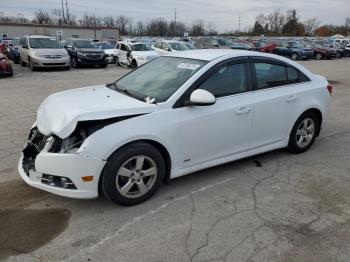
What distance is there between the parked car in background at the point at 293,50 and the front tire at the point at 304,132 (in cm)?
2516

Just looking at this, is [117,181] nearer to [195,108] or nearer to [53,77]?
[195,108]

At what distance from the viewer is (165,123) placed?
3.79 metres

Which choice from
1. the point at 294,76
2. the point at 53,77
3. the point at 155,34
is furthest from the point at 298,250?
the point at 155,34

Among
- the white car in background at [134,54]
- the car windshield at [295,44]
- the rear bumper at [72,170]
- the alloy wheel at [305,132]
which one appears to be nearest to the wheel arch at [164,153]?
the rear bumper at [72,170]

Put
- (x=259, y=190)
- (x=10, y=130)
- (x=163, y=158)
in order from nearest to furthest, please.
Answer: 1. (x=163, y=158)
2. (x=259, y=190)
3. (x=10, y=130)

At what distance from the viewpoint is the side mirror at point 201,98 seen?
383 cm

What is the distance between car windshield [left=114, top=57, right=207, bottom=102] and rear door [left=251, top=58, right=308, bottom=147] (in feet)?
2.96

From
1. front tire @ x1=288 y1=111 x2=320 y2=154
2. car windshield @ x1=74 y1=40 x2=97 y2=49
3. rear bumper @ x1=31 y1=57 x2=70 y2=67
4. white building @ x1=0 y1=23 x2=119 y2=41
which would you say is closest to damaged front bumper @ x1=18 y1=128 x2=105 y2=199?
front tire @ x1=288 y1=111 x2=320 y2=154

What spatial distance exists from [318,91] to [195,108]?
2403 mm

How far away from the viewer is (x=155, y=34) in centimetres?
9081

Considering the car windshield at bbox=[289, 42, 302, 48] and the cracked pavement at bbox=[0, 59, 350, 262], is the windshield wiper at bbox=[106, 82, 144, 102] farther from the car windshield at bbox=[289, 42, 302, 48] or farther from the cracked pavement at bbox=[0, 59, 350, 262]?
the car windshield at bbox=[289, 42, 302, 48]

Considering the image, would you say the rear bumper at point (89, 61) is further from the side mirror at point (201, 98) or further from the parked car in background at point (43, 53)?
the side mirror at point (201, 98)

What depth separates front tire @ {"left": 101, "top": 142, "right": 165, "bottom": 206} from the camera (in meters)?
3.54

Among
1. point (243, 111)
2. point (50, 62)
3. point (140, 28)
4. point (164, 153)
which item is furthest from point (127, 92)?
point (140, 28)
